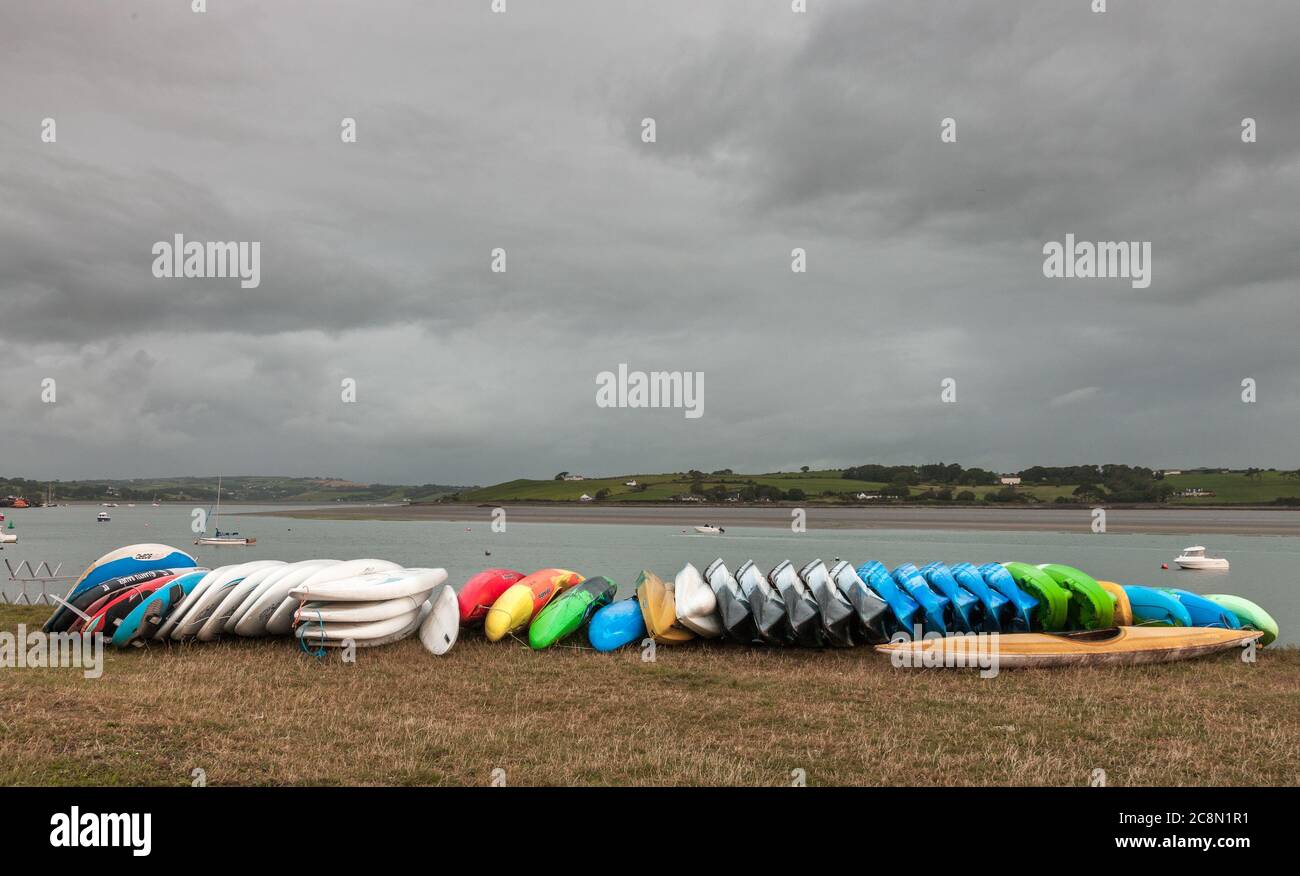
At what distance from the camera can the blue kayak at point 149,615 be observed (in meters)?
11.2

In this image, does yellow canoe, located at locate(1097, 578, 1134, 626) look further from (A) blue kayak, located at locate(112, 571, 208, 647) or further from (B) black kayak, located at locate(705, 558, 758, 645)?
(A) blue kayak, located at locate(112, 571, 208, 647)

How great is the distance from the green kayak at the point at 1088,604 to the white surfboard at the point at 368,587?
959 centimetres

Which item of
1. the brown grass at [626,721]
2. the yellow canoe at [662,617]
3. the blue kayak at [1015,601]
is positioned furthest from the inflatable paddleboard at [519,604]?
the blue kayak at [1015,601]

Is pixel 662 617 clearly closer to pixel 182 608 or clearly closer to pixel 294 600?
pixel 294 600

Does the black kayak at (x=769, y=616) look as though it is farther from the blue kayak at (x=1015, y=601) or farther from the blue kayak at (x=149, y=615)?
the blue kayak at (x=149, y=615)

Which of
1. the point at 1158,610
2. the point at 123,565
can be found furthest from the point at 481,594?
the point at 1158,610

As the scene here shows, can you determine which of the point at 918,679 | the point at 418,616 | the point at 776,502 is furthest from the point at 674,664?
the point at 776,502

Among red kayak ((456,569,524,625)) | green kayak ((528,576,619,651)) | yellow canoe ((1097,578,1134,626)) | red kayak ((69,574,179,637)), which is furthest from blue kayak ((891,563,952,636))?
red kayak ((69,574,179,637))

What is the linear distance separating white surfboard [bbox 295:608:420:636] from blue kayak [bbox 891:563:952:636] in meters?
7.59

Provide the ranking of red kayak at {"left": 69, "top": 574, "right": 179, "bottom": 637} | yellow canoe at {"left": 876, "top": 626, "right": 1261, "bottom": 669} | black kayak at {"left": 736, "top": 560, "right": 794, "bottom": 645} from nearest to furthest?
1. yellow canoe at {"left": 876, "top": 626, "right": 1261, "bottom": 669}
2. red kayak at {"left": 69, "top": 574, "right": 179, "bottom": 637}
3. black kayak at {"left": 736, "top": 560, "right": 794, "bottom": 645}

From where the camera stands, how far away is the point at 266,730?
7230 millimetres

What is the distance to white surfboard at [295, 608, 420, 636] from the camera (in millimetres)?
11109
